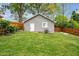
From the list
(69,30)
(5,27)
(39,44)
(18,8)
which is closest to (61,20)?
(69,30)

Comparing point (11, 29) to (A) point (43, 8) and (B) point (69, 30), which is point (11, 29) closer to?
(A) point (43, 8)

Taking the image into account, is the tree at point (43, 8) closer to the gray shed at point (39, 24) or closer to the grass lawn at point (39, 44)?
the gray shed at point (39, 24)

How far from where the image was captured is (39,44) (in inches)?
101

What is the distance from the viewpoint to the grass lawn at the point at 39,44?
2537 millimetres

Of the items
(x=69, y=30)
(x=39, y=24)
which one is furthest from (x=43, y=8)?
(x=69, y=30)

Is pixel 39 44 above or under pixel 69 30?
under

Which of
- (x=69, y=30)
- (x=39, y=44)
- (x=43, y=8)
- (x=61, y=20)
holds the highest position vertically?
(x=43, y=8)

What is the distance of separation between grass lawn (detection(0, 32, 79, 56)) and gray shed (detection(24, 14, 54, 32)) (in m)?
0.06

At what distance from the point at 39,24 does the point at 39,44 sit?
21 centimetres

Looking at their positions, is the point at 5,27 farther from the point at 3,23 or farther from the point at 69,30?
the point at 69,30

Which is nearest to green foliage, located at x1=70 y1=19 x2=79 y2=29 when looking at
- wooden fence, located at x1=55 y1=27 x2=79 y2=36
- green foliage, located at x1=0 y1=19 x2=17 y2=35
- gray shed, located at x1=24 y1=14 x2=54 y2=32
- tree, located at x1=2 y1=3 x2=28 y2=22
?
wooden fence, located at x1=55 y1=27 x2=79 y2=36

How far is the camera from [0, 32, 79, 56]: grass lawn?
8.32ft

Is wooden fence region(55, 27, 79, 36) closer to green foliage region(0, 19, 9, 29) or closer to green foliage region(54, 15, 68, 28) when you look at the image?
green foliage region(54, 15, 68, 28)

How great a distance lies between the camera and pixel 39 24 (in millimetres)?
2623
